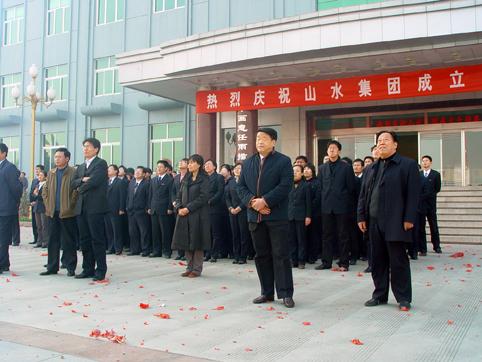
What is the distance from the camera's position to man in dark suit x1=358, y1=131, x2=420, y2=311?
182 inches

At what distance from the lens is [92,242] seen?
20.9 ft

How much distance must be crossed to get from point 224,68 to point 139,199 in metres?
4.61

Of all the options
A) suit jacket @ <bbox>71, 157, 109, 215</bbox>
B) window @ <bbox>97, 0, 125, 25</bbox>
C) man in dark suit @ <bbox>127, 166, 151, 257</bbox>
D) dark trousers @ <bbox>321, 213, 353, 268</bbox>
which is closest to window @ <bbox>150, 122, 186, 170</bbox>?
window @ <bbox>97, 0, 125, 25</bbox>

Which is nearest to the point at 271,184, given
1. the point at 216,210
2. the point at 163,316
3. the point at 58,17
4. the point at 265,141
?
the point at 265,141

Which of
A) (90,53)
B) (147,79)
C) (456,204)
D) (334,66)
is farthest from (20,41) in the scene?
(456,204)

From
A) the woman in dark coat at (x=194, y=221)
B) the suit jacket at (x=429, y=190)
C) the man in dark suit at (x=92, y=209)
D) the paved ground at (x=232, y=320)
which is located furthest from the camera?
the suit jacket at (x=429, y=190)

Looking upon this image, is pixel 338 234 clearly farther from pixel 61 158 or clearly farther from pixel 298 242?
pixel 61 158

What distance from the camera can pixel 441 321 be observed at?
13.7 ft

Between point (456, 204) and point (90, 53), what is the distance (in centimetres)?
1478

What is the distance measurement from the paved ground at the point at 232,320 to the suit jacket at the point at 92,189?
3.04 feet

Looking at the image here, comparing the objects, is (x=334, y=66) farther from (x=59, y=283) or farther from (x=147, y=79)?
(x=59, y=283)

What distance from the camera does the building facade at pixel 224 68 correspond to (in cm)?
1043

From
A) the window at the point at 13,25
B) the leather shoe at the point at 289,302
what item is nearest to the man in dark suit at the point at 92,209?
the leather shoe at the point at 289,302

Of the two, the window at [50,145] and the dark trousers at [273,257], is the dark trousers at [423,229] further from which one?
the window at [50,145]
